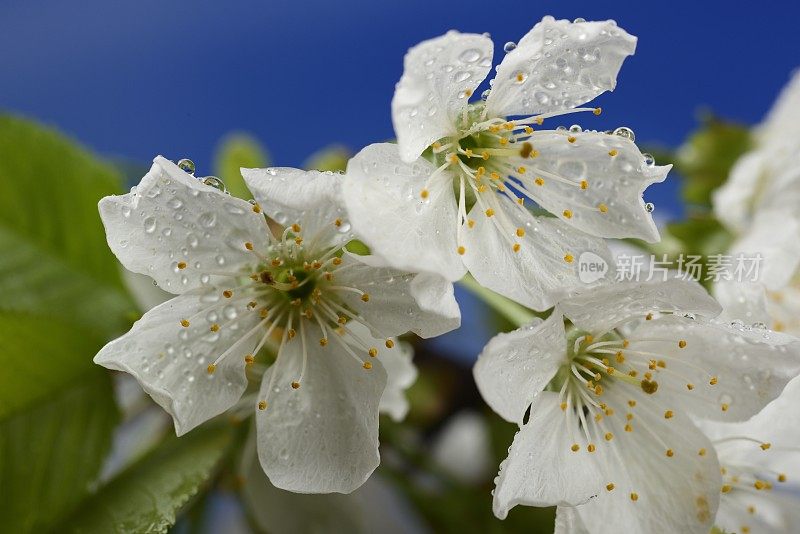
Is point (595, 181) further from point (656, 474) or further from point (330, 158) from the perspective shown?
point (330, 158)

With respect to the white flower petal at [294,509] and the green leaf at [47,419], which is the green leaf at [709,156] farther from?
the green leaf at [47,419]

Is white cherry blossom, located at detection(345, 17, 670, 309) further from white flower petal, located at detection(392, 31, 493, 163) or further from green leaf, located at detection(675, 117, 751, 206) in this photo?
green leaf, located at detection(675, 117, 751, 206)

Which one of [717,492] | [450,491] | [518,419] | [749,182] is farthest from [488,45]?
[450,491]

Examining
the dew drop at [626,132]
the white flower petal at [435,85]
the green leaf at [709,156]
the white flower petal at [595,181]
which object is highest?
the white flower petal at [435,85]

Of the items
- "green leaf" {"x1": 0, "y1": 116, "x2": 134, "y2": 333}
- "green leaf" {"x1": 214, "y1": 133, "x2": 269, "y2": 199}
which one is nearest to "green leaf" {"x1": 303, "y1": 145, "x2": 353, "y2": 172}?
"green leaf" {"x1": 214, "y1": 133, "x2": 269, "y2": 199}

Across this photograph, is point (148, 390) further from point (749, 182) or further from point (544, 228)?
point (749, 182)

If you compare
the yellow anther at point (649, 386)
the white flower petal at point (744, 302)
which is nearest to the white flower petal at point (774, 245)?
the white flower petal at point (744, 302)
